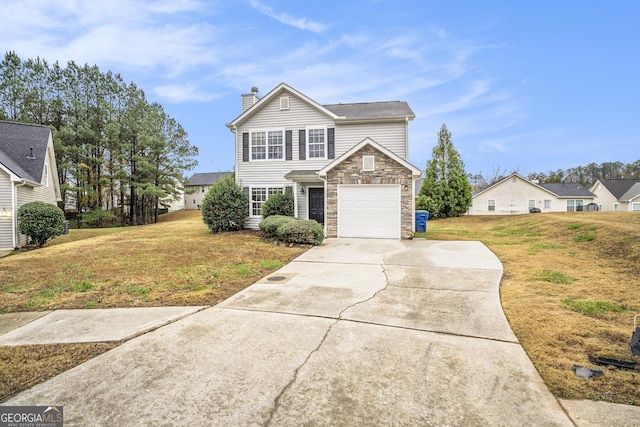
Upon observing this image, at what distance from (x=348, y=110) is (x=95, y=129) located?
25999 millimetres

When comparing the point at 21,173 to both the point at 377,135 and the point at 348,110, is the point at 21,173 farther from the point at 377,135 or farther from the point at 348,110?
the point at 377,135

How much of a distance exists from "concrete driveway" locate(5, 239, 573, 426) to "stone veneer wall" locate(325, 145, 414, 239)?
7427mm

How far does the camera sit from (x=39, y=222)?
13.3 m

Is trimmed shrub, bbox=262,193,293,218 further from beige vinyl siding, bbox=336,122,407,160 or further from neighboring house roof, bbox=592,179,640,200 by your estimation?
A: neighboring house roof, bbox=592,179,640,200

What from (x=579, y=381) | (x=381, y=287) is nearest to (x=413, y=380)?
(x=579, y=381)

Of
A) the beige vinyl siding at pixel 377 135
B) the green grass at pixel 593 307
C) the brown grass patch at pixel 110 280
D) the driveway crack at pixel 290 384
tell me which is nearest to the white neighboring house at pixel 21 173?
the brown grass patch at pixel 110 280

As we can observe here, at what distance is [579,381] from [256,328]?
3466 millimetres

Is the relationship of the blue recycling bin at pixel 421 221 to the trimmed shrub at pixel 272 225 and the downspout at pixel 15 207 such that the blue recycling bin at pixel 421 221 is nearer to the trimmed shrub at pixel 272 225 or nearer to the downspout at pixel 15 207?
the trimmed shrub at pixel 272 225

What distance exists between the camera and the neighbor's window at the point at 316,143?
15.1 metres

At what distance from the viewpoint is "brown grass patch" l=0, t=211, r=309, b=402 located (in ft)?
10.8

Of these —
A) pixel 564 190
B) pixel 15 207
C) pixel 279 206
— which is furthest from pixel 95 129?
pixel 564 190

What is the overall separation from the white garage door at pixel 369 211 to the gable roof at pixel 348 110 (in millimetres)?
3908

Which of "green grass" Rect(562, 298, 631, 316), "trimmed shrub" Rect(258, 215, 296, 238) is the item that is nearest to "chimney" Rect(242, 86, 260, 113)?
"trimmed shrub" Rect(258, 215, 296, 238)

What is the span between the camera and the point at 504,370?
2998mm
